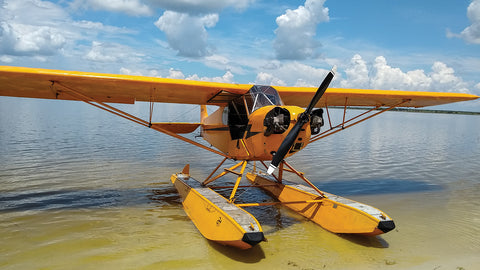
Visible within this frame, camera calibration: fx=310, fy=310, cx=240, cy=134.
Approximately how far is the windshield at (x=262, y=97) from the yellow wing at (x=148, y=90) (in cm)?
38

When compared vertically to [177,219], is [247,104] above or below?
above

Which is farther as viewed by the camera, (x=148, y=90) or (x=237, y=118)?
(x=148, y=90)

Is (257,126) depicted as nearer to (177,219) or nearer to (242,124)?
(242,124)

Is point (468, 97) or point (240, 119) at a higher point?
point (468, 97)

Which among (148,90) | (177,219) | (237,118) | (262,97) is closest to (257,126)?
(262,97)

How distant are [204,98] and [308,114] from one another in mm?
3423

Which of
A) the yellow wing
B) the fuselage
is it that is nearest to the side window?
the fuselage

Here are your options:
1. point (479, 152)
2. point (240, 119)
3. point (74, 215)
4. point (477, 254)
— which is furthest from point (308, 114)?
point (479, 152)

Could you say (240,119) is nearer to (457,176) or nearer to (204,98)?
(204,98)

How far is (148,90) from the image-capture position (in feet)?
23.2

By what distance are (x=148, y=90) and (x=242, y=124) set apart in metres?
2.33

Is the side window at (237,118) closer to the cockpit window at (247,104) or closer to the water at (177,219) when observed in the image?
the cockpit window at (247,104)

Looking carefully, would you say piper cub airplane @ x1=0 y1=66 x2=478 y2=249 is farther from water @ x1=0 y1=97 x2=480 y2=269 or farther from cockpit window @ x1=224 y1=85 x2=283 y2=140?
water @ x1=0 y1=97 x2=480 y2=269

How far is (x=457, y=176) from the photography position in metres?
11.2
